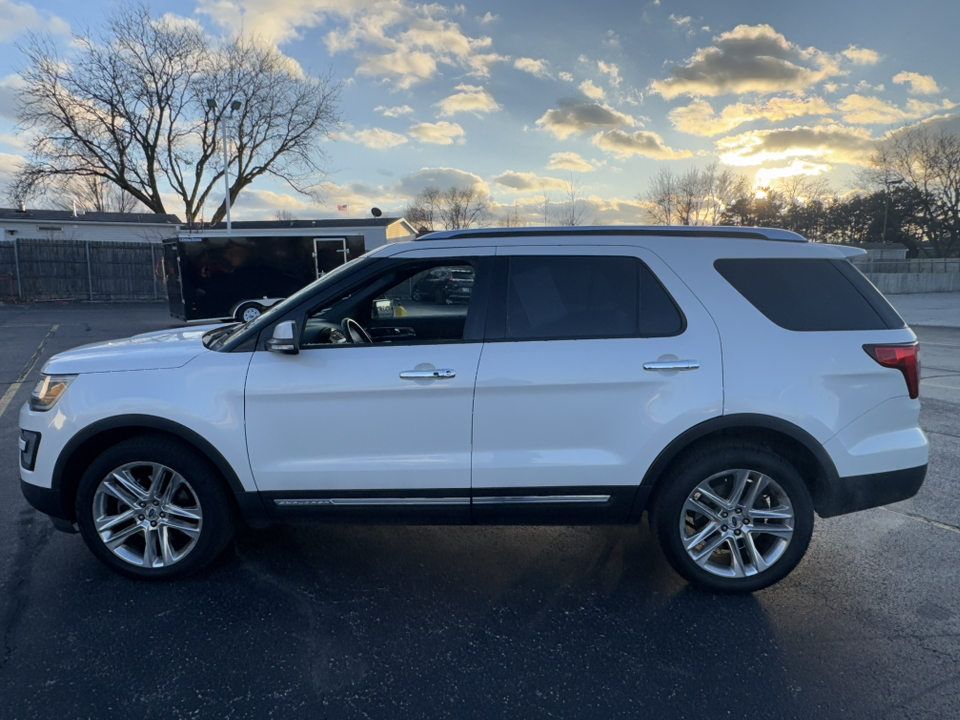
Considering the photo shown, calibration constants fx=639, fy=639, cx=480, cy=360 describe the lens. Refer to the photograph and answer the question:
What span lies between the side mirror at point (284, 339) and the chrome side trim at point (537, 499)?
118cm

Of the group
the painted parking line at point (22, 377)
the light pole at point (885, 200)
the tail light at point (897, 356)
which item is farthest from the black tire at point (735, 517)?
the light pole at point (885, 200)

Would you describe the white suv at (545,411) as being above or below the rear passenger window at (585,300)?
below

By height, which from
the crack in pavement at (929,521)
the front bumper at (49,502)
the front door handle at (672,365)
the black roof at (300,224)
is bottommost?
the crack in pavement at (929,521)

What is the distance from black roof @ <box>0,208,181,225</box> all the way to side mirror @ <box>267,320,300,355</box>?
40591 mm

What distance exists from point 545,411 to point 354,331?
1.38 metres

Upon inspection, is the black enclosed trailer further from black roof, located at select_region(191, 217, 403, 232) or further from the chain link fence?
black roof, located at select_region(191, 217, 403, 232)

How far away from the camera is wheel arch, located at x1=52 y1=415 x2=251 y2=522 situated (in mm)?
3201

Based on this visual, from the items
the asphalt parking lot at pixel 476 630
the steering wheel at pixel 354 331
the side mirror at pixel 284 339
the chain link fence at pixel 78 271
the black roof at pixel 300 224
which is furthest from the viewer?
the black roof at pixel 300 224

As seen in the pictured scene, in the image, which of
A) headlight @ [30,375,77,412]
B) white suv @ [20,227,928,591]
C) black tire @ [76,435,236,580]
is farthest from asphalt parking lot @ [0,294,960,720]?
headlight @ [30,375,77,412]

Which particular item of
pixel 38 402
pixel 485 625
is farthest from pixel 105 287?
pixel 485 625

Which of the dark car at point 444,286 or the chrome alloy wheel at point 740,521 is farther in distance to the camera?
the dark car at point 444,286

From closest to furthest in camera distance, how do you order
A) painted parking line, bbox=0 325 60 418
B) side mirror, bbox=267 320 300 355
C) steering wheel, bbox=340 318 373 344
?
side mirror, bbox=267 320 300 355, steering wheel, bbox=340 318 373 344, painted parking line, bbox=0 325 60 418

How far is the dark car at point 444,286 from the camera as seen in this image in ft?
11.3

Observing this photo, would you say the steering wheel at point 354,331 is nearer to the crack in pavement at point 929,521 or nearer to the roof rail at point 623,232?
the roof rail at point 623,232
